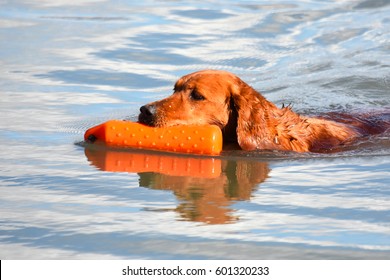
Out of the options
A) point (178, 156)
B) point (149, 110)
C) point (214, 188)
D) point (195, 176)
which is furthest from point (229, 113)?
point (214, 188)

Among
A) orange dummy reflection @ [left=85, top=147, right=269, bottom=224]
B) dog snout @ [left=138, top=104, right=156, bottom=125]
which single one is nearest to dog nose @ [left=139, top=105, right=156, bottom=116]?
dog snout @ [left=138, top=104, right=156, bottom=125]

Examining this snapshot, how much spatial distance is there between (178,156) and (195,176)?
66 cm

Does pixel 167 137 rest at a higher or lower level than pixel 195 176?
higher

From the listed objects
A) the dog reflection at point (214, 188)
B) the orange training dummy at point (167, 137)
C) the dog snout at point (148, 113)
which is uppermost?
the dog snout at point (148, 113)

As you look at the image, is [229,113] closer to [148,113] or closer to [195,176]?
[148,113]

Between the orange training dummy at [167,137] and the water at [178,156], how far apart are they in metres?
0.10

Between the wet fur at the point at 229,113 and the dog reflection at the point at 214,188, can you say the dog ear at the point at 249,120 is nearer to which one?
the wet fur at the point at 229,113

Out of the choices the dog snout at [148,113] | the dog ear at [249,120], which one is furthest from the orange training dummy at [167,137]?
the dog ear at [249,120]

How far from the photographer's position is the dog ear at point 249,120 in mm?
8492

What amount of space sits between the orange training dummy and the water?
0.10m

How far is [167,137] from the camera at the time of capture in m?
8.38

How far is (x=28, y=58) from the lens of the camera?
13.0 metres

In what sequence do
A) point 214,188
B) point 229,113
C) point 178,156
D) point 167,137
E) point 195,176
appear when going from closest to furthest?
point 214,188, point 195,176, point 167,137, point 178,156, point 229,113
